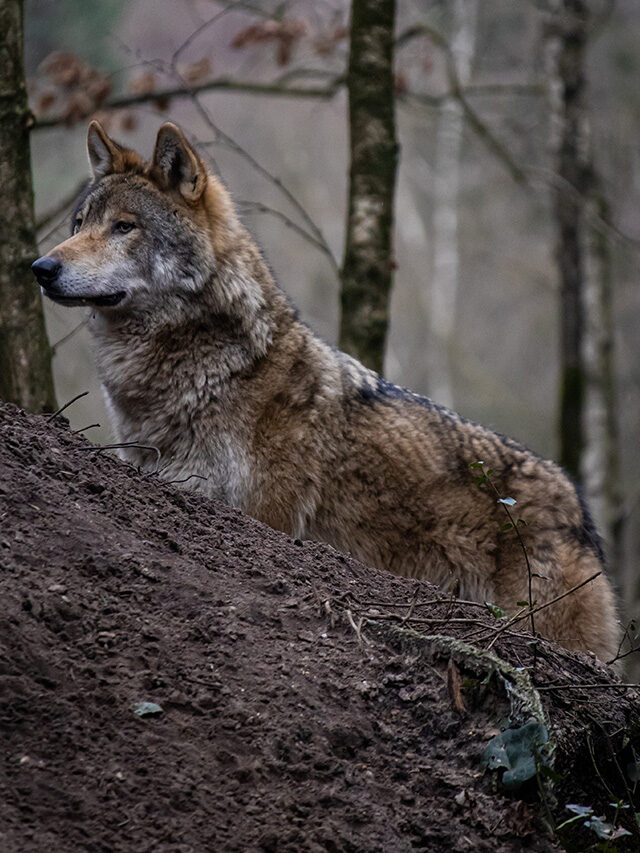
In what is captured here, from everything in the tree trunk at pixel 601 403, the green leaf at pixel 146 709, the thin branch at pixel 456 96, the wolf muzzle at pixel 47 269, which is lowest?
the tree trunk at pixel 601 403

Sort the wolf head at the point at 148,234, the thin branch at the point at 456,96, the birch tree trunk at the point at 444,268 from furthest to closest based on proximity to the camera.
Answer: the birch tree trunk at the point at 444,268
the thin branch at the point at 456,96
the wolf head at the point at 148,234

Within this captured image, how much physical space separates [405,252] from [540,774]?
1066 inches

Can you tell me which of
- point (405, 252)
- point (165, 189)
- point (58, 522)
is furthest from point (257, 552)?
point (405, 252)

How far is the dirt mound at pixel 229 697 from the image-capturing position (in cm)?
231

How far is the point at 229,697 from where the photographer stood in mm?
2645

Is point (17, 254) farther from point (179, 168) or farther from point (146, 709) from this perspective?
point (146, 709)

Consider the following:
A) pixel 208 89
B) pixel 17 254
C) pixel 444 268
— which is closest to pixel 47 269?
pixel 17 254

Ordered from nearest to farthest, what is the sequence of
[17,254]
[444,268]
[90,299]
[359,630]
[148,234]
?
1. [359,630]
2. [90,299]
3. [148,234]
4. [17,254]
5. [444,268]

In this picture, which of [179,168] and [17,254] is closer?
[179,168]

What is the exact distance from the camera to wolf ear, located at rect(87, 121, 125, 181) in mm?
5051

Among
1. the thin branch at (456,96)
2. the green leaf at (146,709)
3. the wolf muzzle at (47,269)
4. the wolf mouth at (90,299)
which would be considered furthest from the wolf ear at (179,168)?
the thin branch at (456,96)

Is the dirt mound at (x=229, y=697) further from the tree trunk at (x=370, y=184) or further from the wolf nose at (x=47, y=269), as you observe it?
the tree trunk at (x=370, y=184)

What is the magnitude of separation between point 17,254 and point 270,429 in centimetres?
184

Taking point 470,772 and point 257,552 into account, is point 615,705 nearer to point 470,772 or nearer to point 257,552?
point 470,772
